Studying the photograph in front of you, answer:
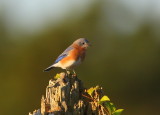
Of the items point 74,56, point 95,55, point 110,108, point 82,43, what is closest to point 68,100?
point 110,108

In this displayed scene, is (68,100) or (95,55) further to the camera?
(95,55)

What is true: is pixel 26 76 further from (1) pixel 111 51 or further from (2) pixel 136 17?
(2) pixel 136 17

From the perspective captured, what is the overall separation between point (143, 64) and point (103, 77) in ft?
11.5

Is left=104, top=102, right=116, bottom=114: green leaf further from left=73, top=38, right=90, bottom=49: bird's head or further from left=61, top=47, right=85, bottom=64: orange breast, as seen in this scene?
left=73, top=38, right=90, bottom=49: bird's head

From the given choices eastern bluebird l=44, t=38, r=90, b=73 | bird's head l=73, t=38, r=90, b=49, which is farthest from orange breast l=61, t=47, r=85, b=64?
bird's head l=73, t=38, r=90, b=49

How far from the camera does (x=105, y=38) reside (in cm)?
3925

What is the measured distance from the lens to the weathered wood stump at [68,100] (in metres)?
12.5

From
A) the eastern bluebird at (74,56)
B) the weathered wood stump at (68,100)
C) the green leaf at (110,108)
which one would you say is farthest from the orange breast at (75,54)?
the green leaf at (110,108)

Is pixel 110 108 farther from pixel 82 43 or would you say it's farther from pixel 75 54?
pixel 82 43

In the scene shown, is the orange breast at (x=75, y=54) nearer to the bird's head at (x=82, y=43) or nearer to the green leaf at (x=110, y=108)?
the bird's head at (x=82, y=43)

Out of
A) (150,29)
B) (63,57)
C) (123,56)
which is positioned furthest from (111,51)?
(63,57)

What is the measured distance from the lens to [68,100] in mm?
12617

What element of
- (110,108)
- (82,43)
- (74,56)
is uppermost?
(82,43)

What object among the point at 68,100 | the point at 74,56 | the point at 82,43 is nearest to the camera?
the point at 68,100
